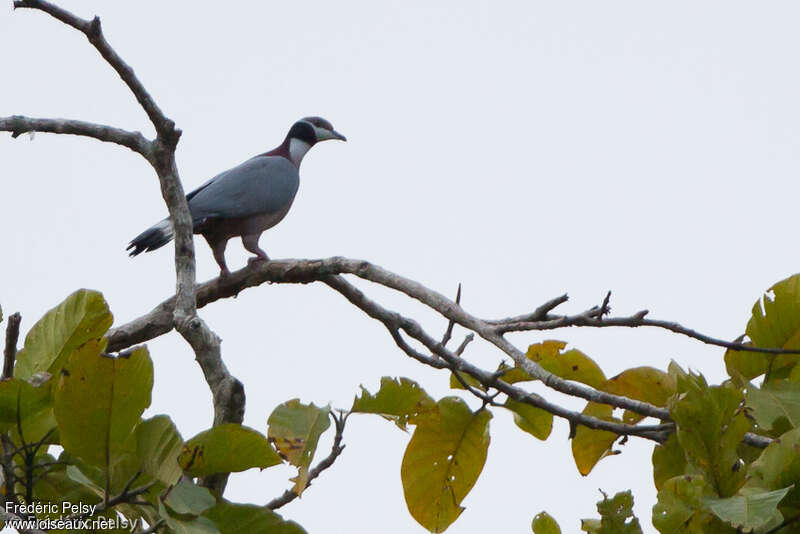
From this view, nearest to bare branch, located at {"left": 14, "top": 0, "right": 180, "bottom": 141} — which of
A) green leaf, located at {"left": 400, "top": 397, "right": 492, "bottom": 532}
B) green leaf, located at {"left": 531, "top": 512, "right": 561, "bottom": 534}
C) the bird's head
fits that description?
green leaf, located at {"left": 400, "top": 397, "right": 492, "bottom": 532}

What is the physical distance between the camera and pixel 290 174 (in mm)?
5820

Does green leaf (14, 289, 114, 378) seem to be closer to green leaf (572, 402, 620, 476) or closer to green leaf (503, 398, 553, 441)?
green leaf (503, 398, 553, 441)

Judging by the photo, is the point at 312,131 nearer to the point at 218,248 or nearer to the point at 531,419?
the point at 218,248

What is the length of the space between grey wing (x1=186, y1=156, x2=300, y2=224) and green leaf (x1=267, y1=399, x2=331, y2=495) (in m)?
3.12

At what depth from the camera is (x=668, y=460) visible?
6.77 ft

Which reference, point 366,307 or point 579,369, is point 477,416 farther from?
point 366,307

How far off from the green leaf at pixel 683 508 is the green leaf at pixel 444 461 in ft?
2.78

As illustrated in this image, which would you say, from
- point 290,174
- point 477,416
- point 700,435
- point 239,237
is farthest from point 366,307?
point 290,174

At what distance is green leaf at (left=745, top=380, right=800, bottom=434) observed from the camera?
1860mm

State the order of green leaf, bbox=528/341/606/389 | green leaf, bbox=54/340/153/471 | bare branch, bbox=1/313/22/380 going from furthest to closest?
1. green leaf, bbox=528/341/606/389
2. bare branch, bbox=1/313/22/380
3. green leaf, bbox=54/340/153/471

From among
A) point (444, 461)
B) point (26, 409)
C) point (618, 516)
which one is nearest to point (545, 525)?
point (618, 516)

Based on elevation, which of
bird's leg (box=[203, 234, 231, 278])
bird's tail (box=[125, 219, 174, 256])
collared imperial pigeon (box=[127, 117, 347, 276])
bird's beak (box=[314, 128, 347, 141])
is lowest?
bird's tail (box=[125, 219, 174, 256])

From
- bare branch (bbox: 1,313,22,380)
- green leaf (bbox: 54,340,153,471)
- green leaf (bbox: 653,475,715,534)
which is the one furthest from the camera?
bare branch (bbox: 1,313,22,380)

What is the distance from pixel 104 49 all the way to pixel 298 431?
3.99 feet
